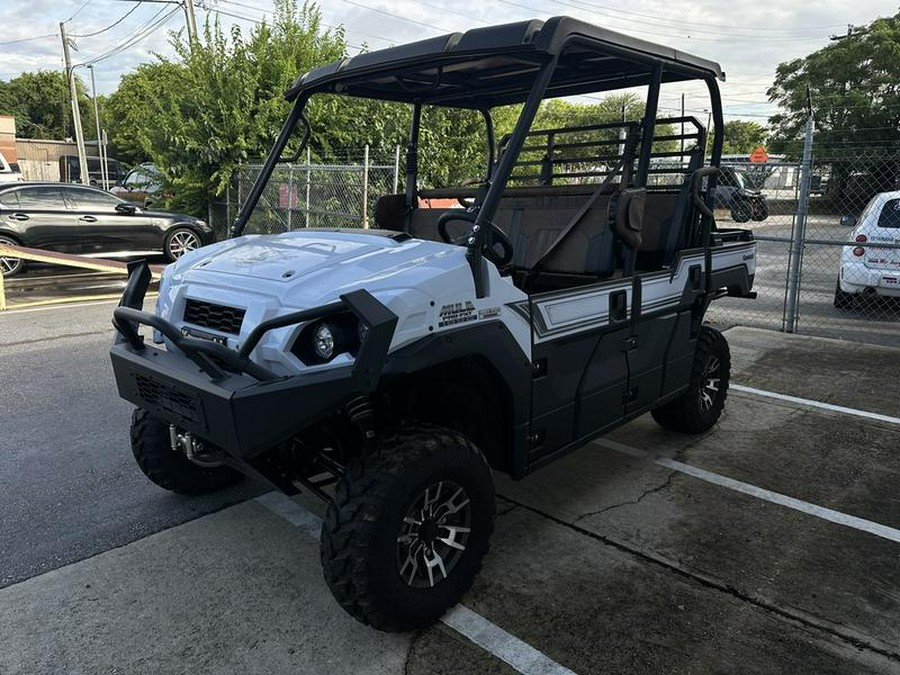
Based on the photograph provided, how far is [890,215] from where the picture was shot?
8.52 m

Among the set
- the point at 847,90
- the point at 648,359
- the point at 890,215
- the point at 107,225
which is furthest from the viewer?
the point at 847,90

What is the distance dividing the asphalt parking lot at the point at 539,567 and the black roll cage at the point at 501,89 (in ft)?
4.57

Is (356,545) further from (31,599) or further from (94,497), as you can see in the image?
(94,497)

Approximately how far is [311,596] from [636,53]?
2961 mm

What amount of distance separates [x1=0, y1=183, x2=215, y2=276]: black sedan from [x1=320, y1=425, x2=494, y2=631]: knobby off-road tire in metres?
10.7

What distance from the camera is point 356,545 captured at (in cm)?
240

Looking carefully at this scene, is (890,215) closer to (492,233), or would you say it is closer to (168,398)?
(492,233)

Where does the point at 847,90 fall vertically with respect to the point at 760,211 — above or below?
above

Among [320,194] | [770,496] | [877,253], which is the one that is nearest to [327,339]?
[770,496]

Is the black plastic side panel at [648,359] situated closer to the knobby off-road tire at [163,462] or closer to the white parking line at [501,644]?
the white parking line at [501,644]

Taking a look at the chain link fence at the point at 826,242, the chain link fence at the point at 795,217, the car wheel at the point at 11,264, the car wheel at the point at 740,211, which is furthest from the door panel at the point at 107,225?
the car wheel at the point at 740,211

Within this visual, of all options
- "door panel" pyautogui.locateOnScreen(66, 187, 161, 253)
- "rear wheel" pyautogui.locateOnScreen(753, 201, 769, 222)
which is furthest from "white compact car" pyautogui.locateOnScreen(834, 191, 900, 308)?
"door panel" pyautogui.locateOnScreen(66, 187, 161, 253)

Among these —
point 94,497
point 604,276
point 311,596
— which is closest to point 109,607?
point 311,596

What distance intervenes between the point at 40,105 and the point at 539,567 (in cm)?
8343
